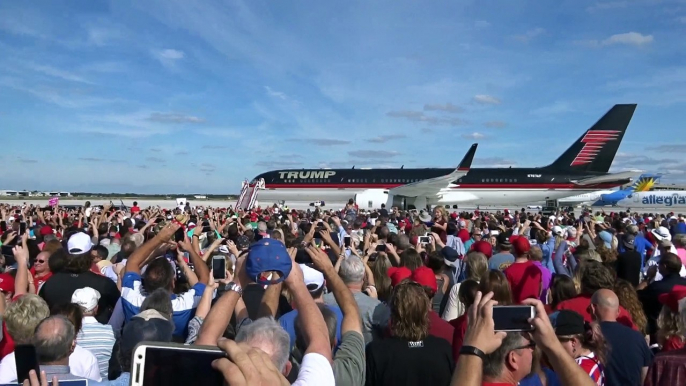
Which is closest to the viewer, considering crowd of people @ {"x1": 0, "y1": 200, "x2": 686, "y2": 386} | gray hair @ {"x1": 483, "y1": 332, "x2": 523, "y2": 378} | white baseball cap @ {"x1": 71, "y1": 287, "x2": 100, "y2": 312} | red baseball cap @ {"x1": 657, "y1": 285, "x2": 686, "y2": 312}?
crowd of people @ {"x1": 0, "y1": 200, "x2": 686, "y2": 386}

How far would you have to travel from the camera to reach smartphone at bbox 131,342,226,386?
1.84 m

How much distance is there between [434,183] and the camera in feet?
113

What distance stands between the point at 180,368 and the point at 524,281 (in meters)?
4.49

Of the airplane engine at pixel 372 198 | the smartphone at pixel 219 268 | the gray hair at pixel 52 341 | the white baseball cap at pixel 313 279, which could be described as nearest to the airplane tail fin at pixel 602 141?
the airplane engine at pixel 372 198

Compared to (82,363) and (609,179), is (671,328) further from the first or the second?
(609,179)

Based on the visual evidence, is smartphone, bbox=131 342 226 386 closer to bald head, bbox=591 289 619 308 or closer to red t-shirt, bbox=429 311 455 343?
red t-shirt, bbox=429 311 455 343

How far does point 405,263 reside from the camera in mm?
6172

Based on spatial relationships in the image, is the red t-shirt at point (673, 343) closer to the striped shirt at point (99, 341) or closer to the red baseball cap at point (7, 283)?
the striped shirt at point (99, 341)

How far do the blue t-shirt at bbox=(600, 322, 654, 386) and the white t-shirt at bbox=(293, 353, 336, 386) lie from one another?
2.13 meters

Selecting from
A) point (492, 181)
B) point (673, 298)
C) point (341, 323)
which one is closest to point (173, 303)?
point (341, 323)

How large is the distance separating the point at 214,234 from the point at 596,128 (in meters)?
34.6

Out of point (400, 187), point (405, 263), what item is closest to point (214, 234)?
point (405, 263)

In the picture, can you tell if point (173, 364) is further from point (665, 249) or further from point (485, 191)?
point (485, 191)

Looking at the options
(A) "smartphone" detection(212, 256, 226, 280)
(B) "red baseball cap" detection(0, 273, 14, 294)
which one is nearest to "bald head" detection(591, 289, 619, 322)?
(A) "smartphone" detection(212, 256, 226, 280)
